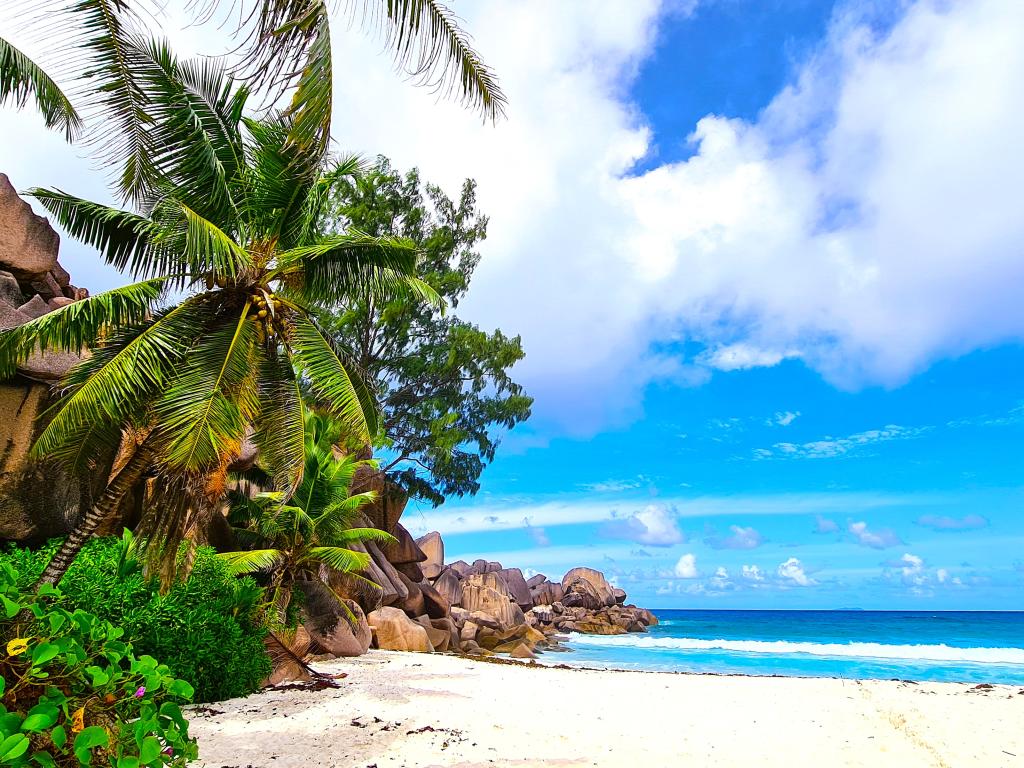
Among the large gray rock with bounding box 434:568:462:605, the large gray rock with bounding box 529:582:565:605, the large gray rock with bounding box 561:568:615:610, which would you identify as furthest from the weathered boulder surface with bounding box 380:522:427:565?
the large gray rock with bounding box 561:568:615:610

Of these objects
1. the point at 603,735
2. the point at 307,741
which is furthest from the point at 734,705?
the point at 307,741

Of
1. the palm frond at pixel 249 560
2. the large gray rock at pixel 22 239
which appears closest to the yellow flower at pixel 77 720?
the palm frond at pixel 249 560

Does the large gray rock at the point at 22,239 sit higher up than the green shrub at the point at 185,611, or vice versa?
the large gray rock at the point at 22,239

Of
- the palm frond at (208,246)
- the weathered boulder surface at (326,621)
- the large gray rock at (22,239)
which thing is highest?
the large gray rock at (22,239)

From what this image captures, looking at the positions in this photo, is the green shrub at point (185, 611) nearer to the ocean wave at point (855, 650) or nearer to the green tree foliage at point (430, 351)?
the green tree foliage at point (430, 351)

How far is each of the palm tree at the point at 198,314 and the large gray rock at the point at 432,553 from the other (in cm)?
2301

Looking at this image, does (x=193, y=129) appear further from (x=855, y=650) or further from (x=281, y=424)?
(x=855, y=650)

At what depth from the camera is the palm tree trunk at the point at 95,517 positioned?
748 cm

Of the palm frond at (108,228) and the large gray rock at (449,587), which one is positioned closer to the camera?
the palm frond at (108,228)

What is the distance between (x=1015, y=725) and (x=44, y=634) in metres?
11.4

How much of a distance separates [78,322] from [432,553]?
1062 inches

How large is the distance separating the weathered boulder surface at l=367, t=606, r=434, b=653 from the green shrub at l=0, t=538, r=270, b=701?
9.48 m

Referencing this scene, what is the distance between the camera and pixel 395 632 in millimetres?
19875

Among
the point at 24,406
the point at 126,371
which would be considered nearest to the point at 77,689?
the point at 126,371
